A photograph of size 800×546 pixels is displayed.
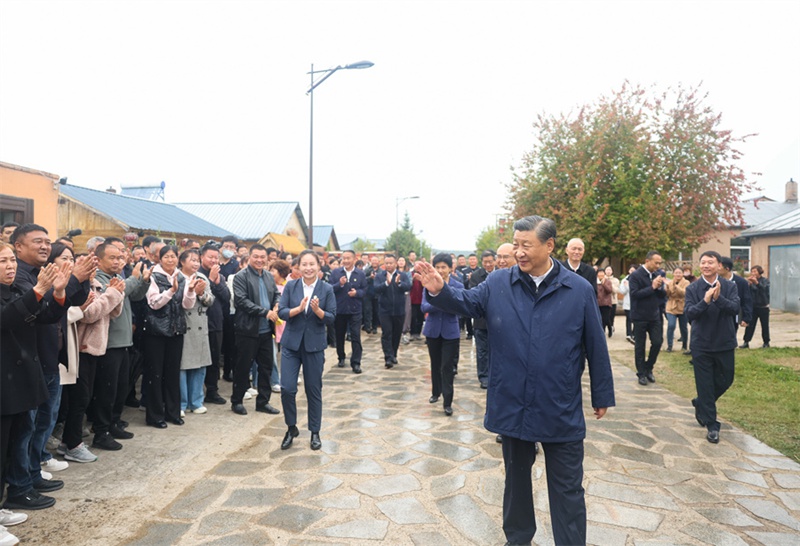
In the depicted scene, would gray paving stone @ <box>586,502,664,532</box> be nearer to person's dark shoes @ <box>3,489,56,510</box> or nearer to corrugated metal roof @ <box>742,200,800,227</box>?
person's dark shoes @ <box>3,489,56,510</box>

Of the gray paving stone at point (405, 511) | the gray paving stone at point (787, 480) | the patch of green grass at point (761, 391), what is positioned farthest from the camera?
the patch of green grass at point (761, 391)

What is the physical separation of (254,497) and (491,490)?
1.99 metres

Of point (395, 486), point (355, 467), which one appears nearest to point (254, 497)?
point (355, 467)

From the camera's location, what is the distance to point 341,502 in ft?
13.9

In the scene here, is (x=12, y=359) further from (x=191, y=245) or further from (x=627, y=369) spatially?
(x=627, y=369)

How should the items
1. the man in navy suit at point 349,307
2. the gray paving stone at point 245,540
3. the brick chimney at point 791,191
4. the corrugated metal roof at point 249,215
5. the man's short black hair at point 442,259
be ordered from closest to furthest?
the gray paving stone at point 245,540, the man's short black hair at point 442,259, the man in navy suit at point 349,307, the corrugated metal roof at point 249,215, the brick chimney at point 791,191

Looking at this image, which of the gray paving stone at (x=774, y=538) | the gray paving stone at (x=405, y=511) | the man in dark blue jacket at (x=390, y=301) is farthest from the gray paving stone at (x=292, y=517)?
the man in dark blue jacket at (x=390, y=301)

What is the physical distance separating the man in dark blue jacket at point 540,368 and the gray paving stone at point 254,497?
1.93 metres

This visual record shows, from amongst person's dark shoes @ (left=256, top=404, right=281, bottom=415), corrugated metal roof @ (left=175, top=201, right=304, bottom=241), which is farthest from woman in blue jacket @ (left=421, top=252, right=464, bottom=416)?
corrugated metal roof @ (left=175, top=201, right=304, bottom=241)

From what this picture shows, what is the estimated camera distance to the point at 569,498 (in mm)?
3139

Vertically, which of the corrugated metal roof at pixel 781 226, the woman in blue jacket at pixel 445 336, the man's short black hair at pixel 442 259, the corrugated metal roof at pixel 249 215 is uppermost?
the corrugated metal roof at pixel 249 215

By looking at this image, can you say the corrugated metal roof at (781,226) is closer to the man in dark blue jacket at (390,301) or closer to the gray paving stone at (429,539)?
the man in dark blue jacket at (390,301)

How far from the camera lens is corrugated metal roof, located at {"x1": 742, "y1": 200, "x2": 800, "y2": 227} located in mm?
42719

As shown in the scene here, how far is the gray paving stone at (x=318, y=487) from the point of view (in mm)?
4363
